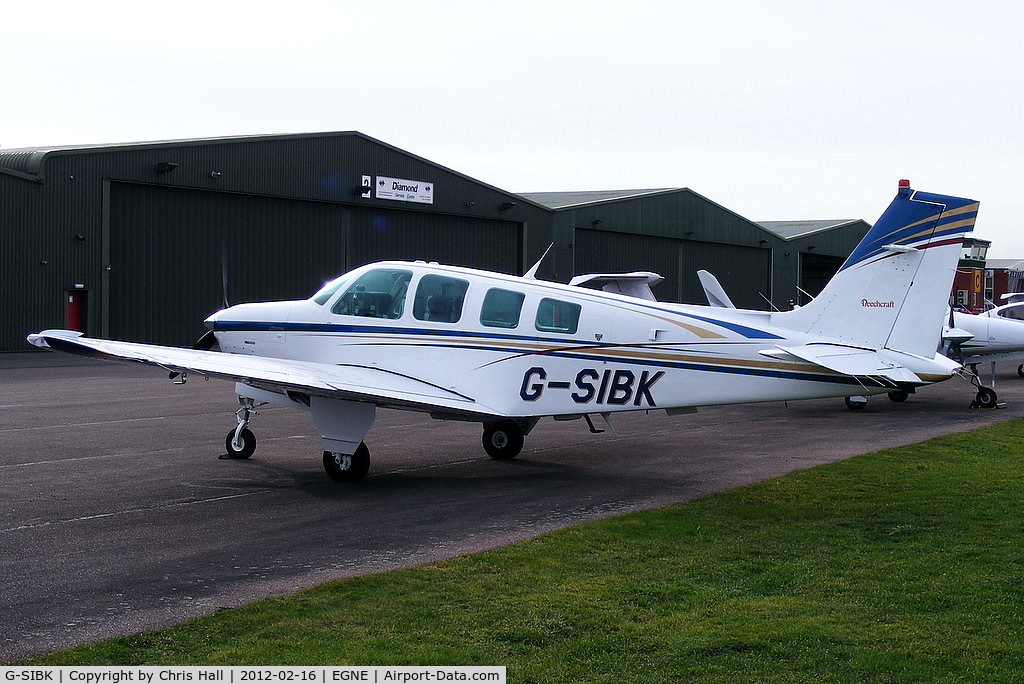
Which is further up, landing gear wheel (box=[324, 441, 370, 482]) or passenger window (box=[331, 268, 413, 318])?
passenger window (box=[331, 268, 413, 318])

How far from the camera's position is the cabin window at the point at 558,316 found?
11.2 meters

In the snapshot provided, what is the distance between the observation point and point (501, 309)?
37.3 ft

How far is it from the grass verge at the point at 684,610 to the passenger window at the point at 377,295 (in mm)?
3840

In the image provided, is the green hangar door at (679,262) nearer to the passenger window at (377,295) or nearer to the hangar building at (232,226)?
the hangar building at (232,226)

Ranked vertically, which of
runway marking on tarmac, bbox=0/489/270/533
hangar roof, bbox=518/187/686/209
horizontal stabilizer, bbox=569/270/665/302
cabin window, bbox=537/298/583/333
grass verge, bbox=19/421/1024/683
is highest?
hangar roof, bbox=518/187/686/209

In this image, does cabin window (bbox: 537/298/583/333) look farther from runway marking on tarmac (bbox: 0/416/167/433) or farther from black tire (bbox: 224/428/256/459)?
runway marking on tarmac (bbox: 0/416/167/433)

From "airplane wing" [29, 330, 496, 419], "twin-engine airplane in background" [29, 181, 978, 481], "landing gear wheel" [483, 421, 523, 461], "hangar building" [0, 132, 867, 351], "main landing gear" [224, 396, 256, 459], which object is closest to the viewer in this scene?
"airplane wing" [29, 330, 496, 419]

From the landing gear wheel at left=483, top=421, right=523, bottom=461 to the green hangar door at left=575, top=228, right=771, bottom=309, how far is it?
35570mm

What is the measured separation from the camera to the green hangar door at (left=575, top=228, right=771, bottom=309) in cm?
4958

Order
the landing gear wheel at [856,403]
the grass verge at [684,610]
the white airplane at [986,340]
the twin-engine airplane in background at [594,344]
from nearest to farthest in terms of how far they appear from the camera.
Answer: the grass verge at [684,610], the twin-engine airplane in background at [594,344], the landing gear wheel at [856,403], the white airplane at [986,340]

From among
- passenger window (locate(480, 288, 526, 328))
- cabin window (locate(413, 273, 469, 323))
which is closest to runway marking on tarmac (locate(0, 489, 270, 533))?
cabin window (locate(413, 273, 469, 323))

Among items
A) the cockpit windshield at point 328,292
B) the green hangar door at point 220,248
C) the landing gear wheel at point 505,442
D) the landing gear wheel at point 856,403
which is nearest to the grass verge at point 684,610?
the landing gear wheel at point 505,442

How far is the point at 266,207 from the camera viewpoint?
38000 mm

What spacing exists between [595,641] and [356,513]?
14.1ft
